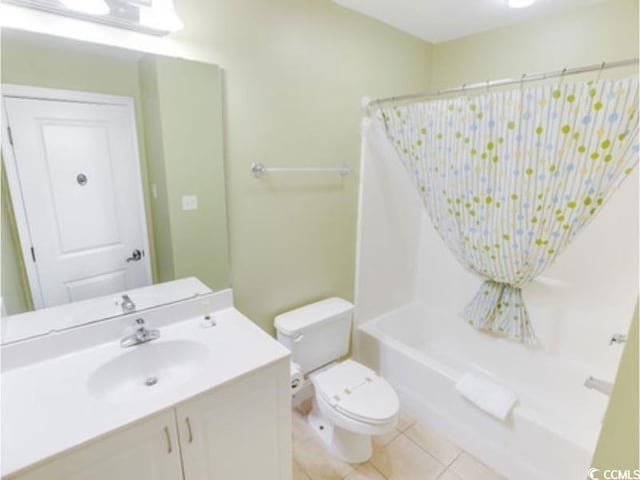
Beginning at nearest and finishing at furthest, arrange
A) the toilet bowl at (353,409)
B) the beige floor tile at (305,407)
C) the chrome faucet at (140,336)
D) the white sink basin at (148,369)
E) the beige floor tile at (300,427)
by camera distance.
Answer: the white sink basin at (148,369), the chrome faucet at (140,336), the toilet bowl at (353,409), the beige floor tile at (300,427), the beige floor tile at (305,407)

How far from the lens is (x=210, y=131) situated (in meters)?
1.53

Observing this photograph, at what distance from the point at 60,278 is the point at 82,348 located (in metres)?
0.27

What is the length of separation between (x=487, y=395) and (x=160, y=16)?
2.23m

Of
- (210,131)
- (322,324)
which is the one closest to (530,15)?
(210,131)

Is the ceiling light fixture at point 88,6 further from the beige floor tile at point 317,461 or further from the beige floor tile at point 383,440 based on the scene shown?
the beige floor tile at point 383,440

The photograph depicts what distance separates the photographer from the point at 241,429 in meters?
1.21

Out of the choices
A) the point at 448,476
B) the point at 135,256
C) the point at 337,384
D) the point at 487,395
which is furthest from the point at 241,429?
the point at 487,395

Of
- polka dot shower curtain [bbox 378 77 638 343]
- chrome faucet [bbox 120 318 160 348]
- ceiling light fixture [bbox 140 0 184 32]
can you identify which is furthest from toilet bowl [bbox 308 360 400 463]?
ceiling light fixture [bbox 140 0 184 32]

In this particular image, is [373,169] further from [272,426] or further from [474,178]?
[272,426]

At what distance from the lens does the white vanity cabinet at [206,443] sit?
0.91m

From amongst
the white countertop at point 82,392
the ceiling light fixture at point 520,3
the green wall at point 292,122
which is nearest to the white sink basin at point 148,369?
the white countertop at point 82,392

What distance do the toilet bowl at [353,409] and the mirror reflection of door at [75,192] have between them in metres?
1.04

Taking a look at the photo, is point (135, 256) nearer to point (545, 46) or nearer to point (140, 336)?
point (140, 336)

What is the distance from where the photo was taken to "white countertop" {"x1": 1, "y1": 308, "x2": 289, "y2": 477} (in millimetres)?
878
